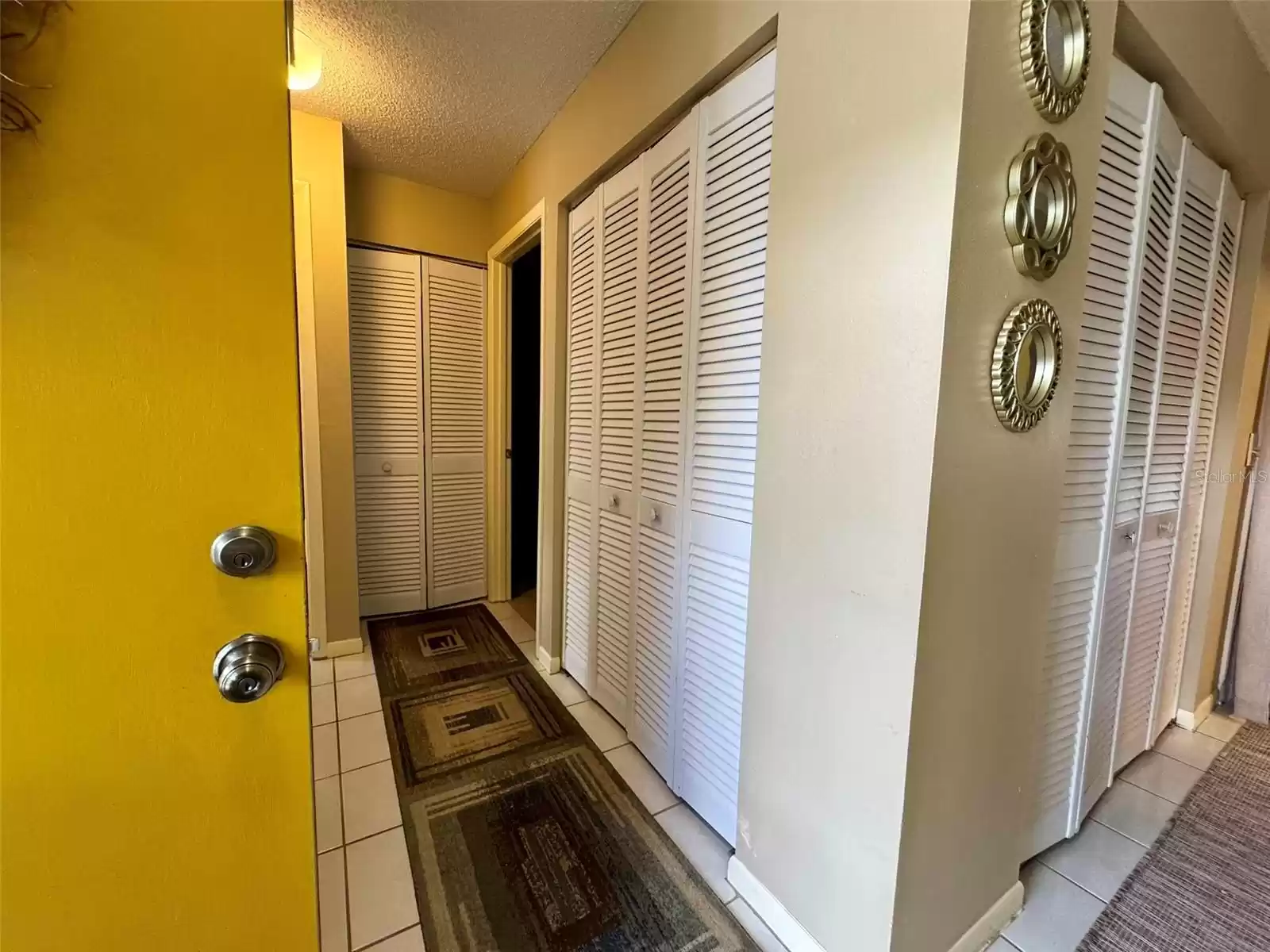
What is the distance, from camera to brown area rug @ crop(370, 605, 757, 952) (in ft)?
4.09

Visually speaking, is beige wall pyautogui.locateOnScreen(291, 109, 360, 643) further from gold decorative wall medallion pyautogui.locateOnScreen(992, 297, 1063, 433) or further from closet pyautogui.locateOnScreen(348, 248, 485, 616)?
gold decorative wall medallion pyautogui.locateOnScreen(992, 297, 1063, 433)

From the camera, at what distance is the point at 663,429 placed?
5.41 ft

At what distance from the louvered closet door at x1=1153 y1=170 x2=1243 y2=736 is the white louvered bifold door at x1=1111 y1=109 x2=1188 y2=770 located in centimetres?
10

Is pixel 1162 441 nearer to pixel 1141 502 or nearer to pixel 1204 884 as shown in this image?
pixel 1141 502

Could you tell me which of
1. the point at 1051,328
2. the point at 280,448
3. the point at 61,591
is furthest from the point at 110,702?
the point at 1051,328

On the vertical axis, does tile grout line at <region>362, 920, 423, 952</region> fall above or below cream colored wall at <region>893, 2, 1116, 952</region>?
below

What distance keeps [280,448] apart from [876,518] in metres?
0.95

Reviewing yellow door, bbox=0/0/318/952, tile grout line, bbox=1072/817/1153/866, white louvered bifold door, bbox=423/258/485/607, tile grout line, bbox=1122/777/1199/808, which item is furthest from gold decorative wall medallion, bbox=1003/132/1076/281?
white louvered bifold door, bbox=423/258/485/607

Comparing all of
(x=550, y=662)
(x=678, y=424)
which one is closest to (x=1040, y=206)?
(x=678, y=424)

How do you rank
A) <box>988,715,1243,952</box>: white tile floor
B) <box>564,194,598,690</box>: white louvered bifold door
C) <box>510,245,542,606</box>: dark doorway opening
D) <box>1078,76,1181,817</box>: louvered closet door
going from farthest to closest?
<box>510,245,542,606</box>: dark doorway opening
<box>564,194,598,690</box>: white louvered bifold door
<box>1078,76,1181,817</box>: louvered closet door
<box>988,715,1243,952</box>: white tile floor

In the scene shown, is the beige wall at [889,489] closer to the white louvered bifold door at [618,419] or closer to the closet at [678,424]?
the closet at [678,424]

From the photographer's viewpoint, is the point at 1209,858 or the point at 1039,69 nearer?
the point at 1039,69

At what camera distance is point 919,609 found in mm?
909

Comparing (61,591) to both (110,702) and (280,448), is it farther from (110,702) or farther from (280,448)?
(280,448)
